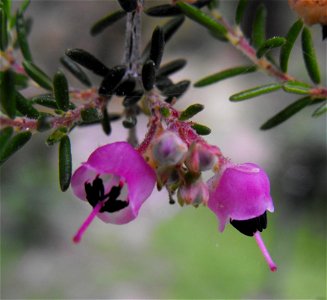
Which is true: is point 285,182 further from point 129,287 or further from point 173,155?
point 173,155

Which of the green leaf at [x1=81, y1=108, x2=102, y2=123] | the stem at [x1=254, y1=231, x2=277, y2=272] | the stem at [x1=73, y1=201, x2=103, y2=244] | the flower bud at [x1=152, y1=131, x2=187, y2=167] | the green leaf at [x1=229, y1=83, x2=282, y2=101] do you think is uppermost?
the green leaf at [x1=81, y1=108, x2=102, y2=123]

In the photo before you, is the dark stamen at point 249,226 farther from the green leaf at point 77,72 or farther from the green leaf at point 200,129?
the green leaf at point 77,72

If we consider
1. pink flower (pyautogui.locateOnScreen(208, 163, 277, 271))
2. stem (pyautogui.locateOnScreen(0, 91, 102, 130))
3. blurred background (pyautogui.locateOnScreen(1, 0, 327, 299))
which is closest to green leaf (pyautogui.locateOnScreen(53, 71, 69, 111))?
stem (pyautogui.locateOnScreen(0, 91, 102, 130))

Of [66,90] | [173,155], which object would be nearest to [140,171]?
[173,155]

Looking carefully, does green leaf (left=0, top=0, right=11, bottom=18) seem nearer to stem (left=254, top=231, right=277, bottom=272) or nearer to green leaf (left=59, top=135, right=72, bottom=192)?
green leaf (left=59, top=135, right=72, bottom=192)

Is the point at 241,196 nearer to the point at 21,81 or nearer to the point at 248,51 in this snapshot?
the point at 248,51

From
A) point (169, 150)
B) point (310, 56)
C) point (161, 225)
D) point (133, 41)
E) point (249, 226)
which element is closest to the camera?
point (169, 150)

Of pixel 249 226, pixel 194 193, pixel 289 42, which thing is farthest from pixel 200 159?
pixel 289 42
